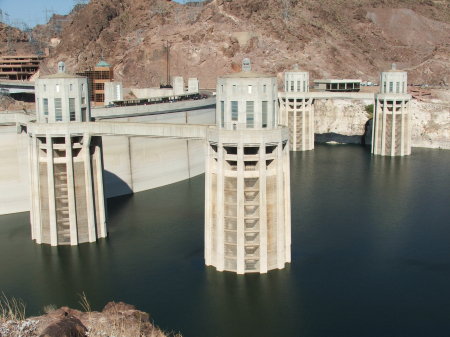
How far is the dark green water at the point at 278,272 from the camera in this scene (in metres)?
40.3

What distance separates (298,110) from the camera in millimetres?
112625

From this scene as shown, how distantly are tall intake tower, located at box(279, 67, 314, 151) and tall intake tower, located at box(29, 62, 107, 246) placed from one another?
6122cm

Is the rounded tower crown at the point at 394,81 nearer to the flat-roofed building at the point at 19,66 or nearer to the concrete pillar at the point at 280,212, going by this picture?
the concrete pillar at the point at 280,212

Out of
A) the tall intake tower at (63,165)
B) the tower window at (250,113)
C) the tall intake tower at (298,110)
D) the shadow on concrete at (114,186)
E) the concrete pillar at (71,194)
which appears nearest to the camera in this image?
the tower window at (250,113)

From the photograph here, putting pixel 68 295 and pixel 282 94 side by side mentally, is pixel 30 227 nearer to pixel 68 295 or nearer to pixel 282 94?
pixel 68 295

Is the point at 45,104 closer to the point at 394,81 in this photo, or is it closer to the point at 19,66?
the point at 394,81

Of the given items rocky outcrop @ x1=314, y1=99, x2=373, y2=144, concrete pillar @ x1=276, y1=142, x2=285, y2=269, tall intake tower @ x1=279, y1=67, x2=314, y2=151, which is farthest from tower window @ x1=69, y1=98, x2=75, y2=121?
rocky outcrop @ x1=314, y1=99, x2=373, y2=144

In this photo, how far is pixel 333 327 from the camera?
3919 cm

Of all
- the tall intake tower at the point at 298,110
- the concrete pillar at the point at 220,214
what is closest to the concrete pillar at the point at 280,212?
the concrete pillar at the point at 220,214

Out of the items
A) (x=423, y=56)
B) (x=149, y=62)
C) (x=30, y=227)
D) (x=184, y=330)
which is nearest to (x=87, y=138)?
(x=30, y=227)

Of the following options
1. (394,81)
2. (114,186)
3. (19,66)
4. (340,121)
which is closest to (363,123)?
(340,121)

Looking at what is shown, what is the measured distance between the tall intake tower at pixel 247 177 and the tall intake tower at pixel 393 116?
60.6 metres

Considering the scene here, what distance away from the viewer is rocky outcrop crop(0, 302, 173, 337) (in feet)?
83.9

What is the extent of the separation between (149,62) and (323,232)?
10272 cm
